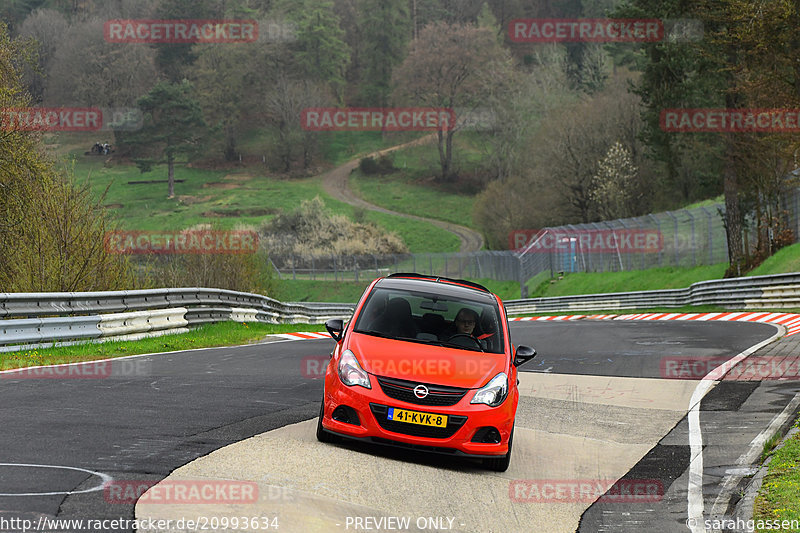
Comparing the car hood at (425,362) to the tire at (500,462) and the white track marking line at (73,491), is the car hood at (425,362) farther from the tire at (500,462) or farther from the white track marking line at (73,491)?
the white track marking line at (73,491)

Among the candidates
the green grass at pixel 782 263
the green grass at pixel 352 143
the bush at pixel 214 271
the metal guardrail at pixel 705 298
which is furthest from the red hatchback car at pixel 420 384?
the green grass at pixel 352 143

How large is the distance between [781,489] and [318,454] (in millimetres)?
3694

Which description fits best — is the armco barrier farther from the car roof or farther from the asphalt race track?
the car roof

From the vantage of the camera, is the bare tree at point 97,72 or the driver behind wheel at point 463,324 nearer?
the driver behind wheel at point 463,324

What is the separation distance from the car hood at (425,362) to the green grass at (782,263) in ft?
88.4

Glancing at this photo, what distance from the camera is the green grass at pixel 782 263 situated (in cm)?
3381

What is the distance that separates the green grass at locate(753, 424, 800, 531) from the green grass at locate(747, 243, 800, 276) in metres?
26.2

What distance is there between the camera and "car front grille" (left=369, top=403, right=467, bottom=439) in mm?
8336

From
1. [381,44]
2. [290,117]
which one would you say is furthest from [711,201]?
[381,44]

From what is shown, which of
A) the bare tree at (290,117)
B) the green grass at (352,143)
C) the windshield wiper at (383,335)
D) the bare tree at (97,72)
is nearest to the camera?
the windshield wiper at (383,335)

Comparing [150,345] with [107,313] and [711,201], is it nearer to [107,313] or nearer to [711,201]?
[107,313]

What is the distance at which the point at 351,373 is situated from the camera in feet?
28.3

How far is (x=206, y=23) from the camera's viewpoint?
134750 millimetres

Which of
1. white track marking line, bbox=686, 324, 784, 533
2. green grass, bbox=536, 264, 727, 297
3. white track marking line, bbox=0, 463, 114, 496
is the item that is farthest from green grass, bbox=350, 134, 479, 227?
white track marking line, bbox=0, 463, 114, 496
